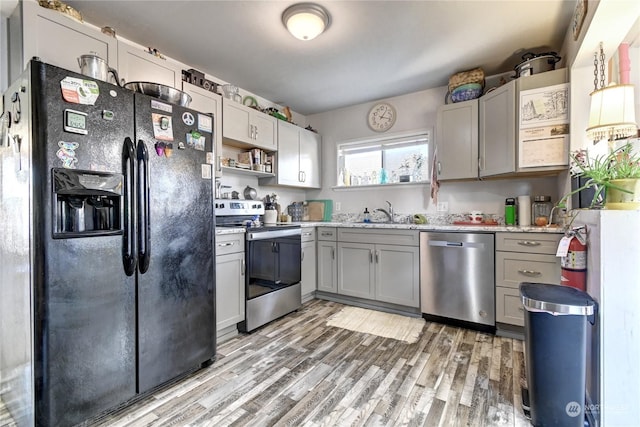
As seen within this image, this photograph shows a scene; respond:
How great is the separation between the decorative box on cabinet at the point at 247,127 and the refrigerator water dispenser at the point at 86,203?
1.50 meters

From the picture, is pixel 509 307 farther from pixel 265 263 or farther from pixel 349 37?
pixel 349 37

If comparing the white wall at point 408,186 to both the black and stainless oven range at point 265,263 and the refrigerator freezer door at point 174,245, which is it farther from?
the refrigerator freezer door at point 174,245

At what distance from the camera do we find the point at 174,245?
1.81 m

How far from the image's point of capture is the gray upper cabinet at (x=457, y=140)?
9.59 ft

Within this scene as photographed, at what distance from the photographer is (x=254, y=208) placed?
3105 mm

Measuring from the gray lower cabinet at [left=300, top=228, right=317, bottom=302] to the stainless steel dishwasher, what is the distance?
49.6 inches

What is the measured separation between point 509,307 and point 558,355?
46.3 inches

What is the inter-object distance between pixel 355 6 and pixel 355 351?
8.34ft

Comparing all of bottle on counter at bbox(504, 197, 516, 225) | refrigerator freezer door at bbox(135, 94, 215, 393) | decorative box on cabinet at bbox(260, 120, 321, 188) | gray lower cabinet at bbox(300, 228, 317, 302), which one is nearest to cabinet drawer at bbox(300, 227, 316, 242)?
gray lower cabinet at bbox(300, 228, 317, 302)

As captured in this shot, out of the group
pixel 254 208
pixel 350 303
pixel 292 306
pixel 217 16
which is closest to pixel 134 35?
pixel 217 16

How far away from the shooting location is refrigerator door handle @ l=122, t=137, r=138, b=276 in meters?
1.58

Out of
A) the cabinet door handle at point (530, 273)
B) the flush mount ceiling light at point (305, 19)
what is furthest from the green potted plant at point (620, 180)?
the flush mount ceiling light at point (305, 19)

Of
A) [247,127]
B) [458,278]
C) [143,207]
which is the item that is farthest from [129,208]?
[458,278]

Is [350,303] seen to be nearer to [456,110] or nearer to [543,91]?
[456,110]
